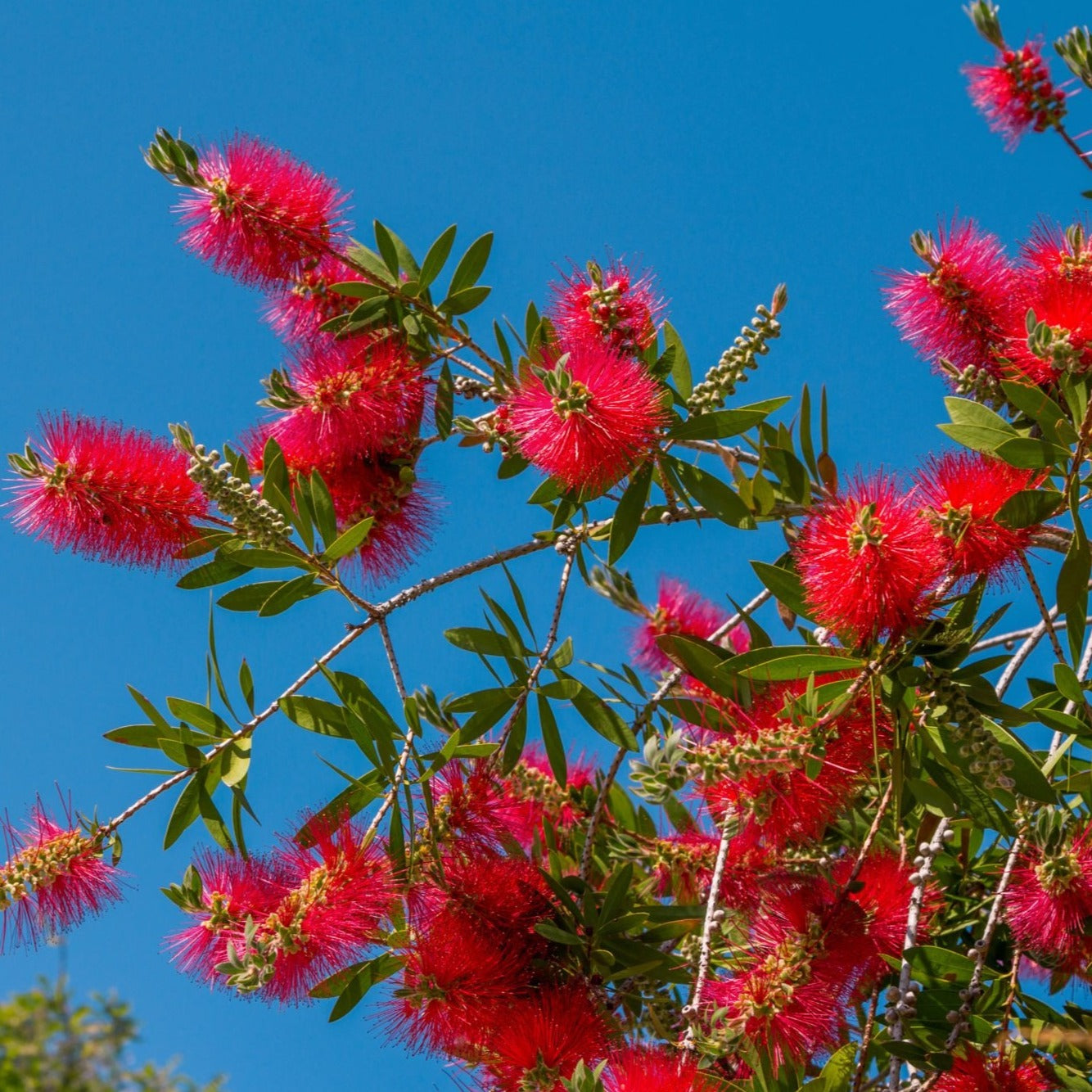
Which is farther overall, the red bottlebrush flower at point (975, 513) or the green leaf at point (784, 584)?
the green leaf at point (784, 584)

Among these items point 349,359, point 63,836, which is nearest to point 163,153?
point 349,359

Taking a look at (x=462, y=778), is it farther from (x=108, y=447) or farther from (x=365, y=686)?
(x=108, y=447)

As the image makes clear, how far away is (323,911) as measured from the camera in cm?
204

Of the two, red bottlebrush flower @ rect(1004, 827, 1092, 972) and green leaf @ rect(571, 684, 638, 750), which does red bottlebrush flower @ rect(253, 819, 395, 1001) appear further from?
red bottlebrush flower @ rect(1004, 827, 1092, 972)

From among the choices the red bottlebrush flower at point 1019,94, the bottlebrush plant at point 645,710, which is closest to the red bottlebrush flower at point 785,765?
the bottlebrush plant at point 645,710

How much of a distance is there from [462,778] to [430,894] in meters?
0.23

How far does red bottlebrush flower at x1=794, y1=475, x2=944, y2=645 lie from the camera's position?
179cm

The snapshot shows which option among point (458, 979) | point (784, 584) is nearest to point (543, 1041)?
point (458, 979)

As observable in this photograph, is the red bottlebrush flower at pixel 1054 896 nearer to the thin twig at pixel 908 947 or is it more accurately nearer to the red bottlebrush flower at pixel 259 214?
the thin twig at pixel 908 947

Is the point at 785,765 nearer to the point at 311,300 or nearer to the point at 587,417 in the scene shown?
Result: the point at 587,417

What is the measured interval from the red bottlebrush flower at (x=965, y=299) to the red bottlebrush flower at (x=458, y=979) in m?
1.33

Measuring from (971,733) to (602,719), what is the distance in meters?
0.79

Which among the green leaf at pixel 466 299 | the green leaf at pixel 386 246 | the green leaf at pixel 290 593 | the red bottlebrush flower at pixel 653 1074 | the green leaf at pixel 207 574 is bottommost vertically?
the red bottlebrush flower at pixel 653 1074

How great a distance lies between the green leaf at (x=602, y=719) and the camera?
2.46m
